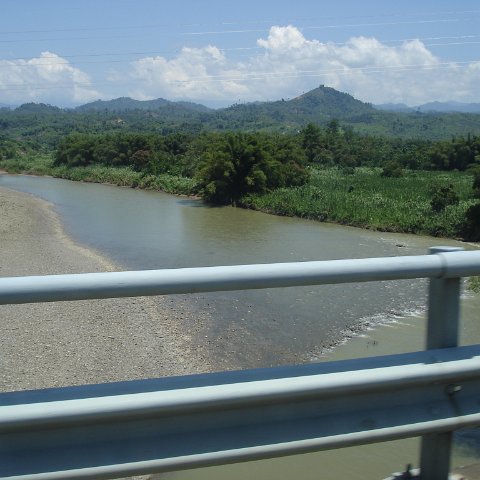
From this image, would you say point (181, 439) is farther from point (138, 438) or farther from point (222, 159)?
point (222, 159)

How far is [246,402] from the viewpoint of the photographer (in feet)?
6.97

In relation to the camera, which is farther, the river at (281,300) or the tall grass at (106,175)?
the tall grass at (106,175)

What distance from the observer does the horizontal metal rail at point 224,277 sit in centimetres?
200

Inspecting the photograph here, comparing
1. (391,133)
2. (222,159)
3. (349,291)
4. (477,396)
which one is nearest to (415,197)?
(222,159)

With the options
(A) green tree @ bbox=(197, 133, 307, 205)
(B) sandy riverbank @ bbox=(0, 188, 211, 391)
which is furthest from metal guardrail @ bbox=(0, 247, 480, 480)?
(A) green tree @ bbox=(197, 133, 307, 205)

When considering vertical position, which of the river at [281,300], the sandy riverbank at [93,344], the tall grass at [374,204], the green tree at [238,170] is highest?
the green tree at [238,170]

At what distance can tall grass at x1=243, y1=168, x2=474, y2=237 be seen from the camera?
83.4ft

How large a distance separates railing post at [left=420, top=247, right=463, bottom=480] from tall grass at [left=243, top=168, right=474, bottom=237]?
23.3 m

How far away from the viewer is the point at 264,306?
12406 mm

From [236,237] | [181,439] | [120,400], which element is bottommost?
[236,237]

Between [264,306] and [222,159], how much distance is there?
79.2ft

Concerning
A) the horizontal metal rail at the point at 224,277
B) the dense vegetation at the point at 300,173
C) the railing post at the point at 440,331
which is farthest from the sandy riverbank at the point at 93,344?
the dense vegetation at the point at 300,173

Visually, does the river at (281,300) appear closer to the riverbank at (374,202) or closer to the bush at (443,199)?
the riverbank at (374,202)

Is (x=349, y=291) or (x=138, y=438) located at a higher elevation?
(x=138, y=438)
